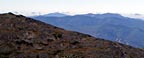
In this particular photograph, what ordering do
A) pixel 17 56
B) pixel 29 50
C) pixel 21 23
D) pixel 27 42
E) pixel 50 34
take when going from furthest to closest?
pixel 21 23, pixel 50 34, pixel 27 42, pixel 29 50, pixel 17 56

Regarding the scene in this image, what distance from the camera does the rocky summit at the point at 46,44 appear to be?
43.2 metres

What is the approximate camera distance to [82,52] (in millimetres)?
44062

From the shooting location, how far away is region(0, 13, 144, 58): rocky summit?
43188 mm

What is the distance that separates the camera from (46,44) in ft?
159

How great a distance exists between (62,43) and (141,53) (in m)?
12.9

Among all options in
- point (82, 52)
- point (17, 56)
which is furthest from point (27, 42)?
point (82, 52)

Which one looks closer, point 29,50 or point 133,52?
point 29,50

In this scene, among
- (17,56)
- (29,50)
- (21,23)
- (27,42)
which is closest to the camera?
(17,56)

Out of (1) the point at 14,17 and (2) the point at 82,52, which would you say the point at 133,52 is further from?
(1) the point at 14,17

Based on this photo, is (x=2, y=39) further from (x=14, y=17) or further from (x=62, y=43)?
(x=14, y=17)

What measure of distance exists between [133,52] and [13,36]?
1924 centimetres

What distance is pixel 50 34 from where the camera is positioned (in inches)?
2092

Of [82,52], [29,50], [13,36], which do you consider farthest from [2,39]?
[82,52]

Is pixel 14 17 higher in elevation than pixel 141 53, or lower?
higher
